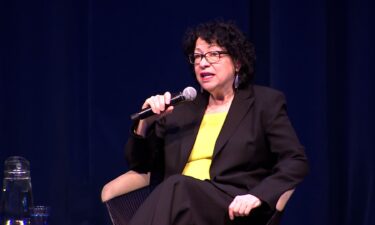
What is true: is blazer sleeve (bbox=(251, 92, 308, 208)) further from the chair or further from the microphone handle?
the chair

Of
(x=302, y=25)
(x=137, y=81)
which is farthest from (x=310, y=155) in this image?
(x=137, y=81)

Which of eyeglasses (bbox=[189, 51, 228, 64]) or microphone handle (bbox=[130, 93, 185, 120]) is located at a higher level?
eyeglasses (bbox=[189, 51, 228, 64])

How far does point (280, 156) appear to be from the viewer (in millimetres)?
2771

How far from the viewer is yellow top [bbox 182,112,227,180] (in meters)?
2.88

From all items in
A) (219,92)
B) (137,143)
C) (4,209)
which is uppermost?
(219,92)

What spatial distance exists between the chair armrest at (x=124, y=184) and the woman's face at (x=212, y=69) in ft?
1.43

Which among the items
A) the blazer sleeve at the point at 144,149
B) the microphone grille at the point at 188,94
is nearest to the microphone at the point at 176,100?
the microphone grille at the point at 188,94

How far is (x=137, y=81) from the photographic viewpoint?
377 centimetres

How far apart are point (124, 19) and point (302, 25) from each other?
0.88 m

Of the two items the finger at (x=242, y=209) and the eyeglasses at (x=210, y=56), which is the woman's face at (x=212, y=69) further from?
the finger at (x=242, y=209)

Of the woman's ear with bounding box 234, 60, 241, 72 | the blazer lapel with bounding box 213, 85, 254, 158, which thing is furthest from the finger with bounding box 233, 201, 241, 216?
the woman's ear with bounding box 234, 60, 241, 72

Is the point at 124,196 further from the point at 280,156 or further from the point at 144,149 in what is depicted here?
the point at 280,156

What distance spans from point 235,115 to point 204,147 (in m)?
0.18

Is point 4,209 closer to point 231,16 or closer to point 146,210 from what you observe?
point 146,210
